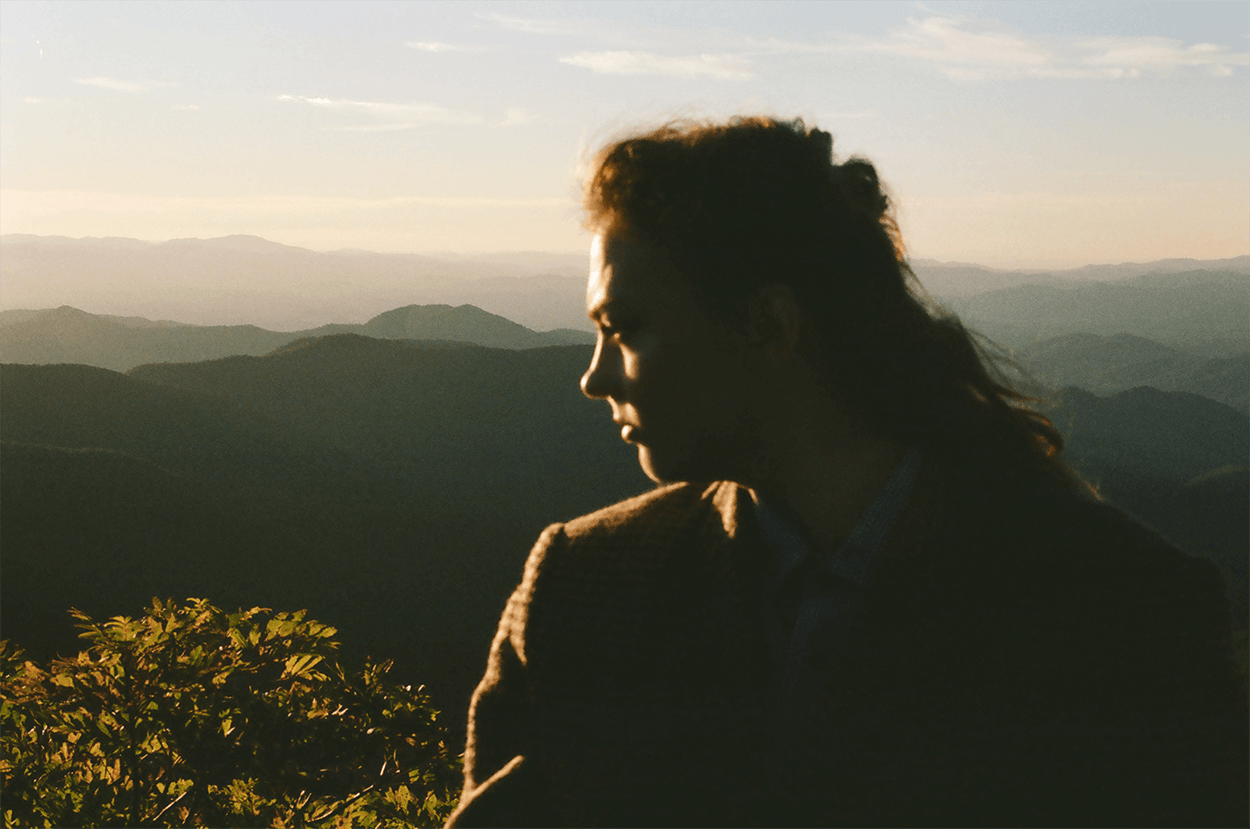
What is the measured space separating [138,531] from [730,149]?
1990 inches

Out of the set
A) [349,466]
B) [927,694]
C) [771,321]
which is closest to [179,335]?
[349,466]

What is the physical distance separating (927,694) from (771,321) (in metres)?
0.62

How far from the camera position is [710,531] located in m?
1.69

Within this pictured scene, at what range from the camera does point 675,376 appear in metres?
1.54

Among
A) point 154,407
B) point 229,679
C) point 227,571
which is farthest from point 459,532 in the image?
point 229,679

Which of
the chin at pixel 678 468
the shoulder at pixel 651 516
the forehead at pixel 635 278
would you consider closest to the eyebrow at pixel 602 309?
the forehead at pixel 635 278

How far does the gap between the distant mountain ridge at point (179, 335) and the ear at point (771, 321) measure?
7895 cm

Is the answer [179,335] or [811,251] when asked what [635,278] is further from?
[179,335]

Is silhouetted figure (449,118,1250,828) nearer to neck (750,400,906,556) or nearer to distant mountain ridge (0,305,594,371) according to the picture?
neck (750,400,906,556)

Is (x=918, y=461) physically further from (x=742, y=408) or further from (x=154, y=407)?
(x=154, y=407)

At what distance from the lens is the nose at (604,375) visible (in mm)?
1570

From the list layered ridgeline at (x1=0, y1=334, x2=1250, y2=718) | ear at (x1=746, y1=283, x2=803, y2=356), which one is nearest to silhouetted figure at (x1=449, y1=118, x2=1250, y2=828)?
ear at (x1=746, y1=283, x2=803, y2=356)

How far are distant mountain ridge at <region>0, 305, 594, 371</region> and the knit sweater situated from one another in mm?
78820

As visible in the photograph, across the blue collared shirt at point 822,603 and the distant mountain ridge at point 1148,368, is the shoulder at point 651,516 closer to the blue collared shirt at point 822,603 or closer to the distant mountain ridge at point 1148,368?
the blue collared shirt at point 822,603
